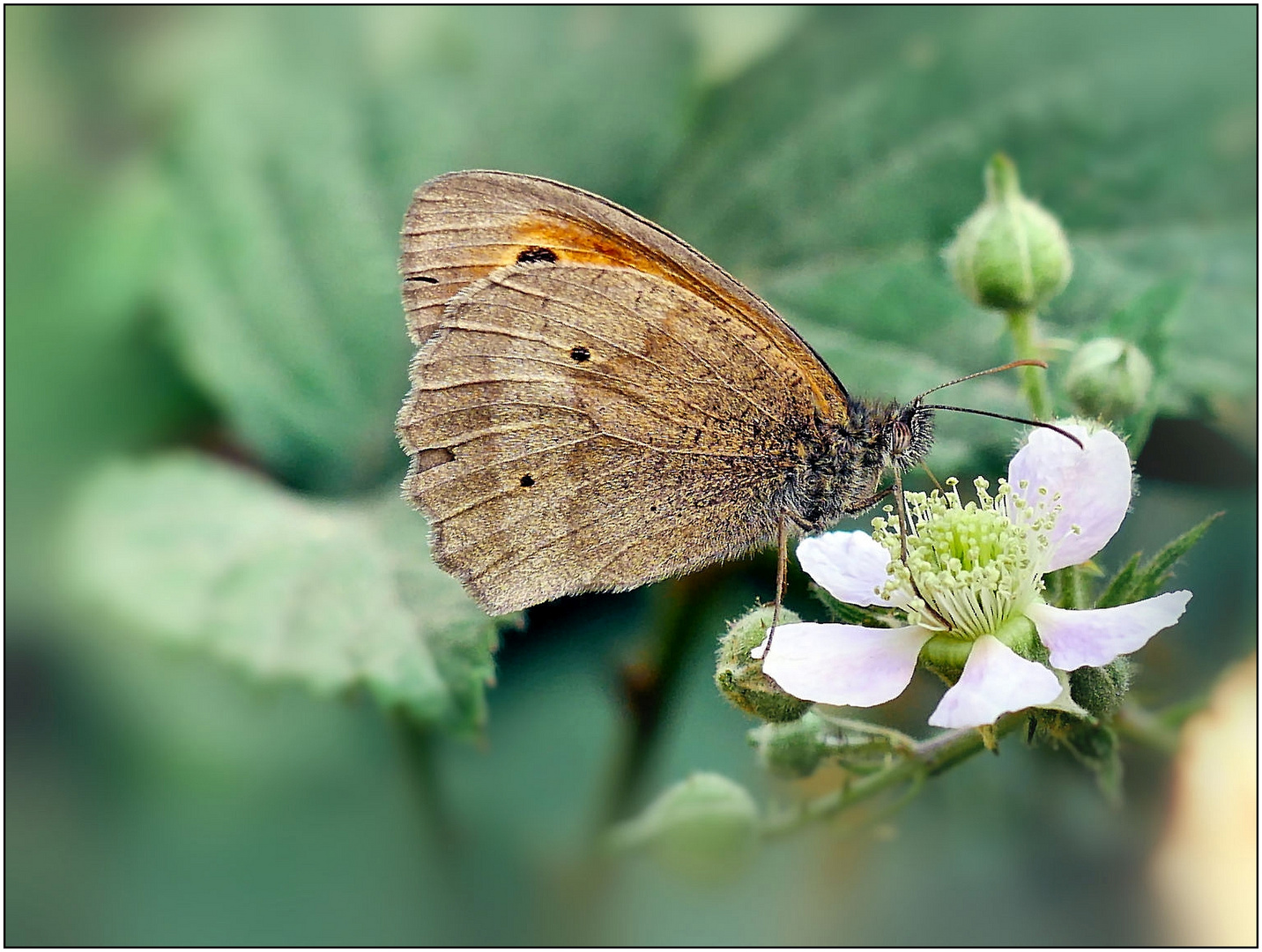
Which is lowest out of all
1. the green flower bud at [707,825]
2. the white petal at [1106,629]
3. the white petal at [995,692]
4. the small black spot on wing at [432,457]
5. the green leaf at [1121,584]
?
the green flower bud at [707,825]

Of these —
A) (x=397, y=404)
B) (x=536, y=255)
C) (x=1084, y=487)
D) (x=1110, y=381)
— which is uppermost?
(x=397, y=404)

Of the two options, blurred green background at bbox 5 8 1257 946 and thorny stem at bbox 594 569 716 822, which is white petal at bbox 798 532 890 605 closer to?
blurred green background at bbox 5 8 1257 946

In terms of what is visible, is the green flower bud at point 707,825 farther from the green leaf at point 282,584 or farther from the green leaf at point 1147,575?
the green leaf at point 1147,575

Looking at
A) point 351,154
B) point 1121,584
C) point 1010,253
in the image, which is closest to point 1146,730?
point 1121,584

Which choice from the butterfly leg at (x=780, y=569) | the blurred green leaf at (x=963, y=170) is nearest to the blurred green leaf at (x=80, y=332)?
the blurred green leaf at (x=963, y=170)

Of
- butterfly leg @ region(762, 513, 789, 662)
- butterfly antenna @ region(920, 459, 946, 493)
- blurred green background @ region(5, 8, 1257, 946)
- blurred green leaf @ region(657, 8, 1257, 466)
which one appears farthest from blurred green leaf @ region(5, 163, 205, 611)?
butterfly antenna @ region(920, 459, 946, 493)

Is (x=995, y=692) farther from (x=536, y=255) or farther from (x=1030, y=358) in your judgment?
(x=536, y=255)

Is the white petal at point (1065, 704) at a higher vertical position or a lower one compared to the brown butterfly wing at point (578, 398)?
lower
